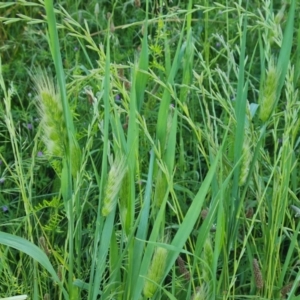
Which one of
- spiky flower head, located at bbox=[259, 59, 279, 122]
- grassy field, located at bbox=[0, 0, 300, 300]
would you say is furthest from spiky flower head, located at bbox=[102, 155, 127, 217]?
spiky flower head, located at bbox=[259, 59, 279, 122]

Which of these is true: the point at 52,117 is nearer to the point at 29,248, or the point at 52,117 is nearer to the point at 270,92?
the point at 29,248

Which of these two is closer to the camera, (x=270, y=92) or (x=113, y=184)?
(x=113, y=184)

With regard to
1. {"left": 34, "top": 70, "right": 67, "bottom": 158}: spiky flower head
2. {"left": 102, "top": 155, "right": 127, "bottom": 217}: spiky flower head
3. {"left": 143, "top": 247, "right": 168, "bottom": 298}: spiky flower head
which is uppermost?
{"left": 34, "top": 70, "right": 67, "bottom": 158}: spiky flower head

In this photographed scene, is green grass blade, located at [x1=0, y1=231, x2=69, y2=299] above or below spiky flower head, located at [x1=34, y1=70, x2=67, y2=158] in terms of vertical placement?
below

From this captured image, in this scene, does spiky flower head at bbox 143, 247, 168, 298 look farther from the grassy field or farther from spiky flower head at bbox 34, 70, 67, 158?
spiky flower head at bbox 34, 70, 67, 158

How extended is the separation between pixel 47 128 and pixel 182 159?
0.52 meters

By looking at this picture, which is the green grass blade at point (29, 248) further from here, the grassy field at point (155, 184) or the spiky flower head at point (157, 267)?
→ the spiky flower head at point (157, 267)

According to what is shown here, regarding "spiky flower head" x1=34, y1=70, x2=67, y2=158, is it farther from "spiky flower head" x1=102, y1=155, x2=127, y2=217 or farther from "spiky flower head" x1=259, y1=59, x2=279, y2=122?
"spiky flower head" x1=259, y1=59, x2=279, y2=122

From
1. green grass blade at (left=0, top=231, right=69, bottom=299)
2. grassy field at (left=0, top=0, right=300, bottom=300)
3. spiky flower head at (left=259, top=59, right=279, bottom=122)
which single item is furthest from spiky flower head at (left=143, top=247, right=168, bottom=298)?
spiky flower head at (left=259, top=59, right=279, bottom=122)

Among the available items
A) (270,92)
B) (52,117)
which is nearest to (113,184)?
(52,117)

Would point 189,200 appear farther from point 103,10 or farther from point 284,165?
point 103,10

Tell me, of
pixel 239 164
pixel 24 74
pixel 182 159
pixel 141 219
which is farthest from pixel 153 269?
pixel 24 74

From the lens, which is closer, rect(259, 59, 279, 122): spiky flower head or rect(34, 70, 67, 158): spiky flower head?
rect(34, 70, 67, 158): spiky flower head

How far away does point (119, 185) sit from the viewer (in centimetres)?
89
